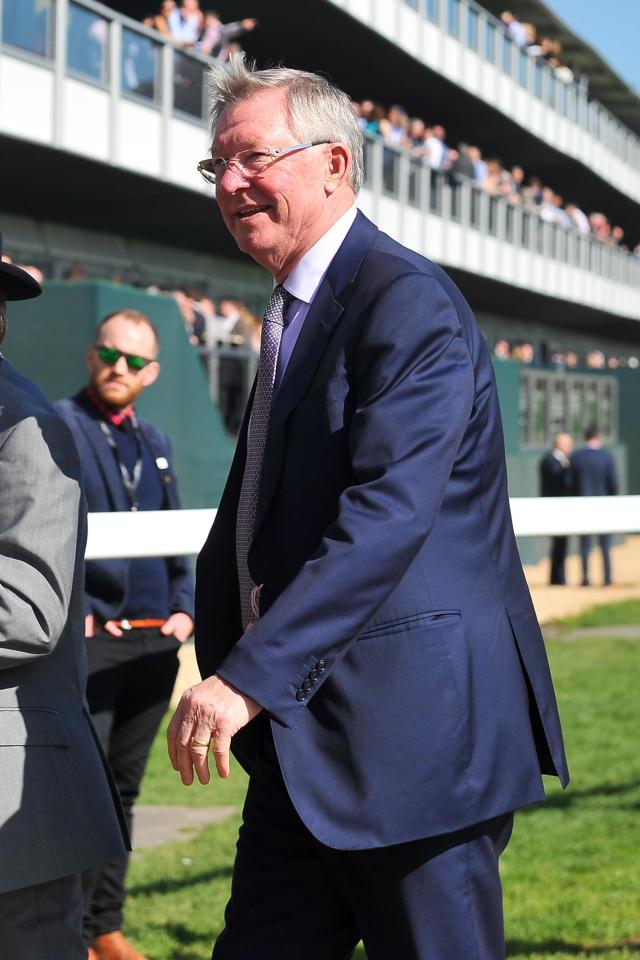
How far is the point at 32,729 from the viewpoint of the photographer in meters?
2.56

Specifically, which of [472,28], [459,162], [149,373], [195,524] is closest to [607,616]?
[149,373]

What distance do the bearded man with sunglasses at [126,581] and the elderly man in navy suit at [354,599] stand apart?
1917mm

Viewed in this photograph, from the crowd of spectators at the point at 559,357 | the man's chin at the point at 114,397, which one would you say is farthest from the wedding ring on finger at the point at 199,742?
the crowd of spectators at the point at 559,357

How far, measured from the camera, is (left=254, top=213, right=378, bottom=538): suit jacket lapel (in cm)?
243

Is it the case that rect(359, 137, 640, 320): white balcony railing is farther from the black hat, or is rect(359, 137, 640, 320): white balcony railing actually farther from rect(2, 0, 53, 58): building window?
the black hat

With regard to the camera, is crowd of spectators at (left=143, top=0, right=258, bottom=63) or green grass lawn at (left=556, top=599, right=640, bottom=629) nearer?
green grass lawn at (left=556, top=599, right=640, bottom=629)

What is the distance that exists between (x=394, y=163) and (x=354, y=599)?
2535cm

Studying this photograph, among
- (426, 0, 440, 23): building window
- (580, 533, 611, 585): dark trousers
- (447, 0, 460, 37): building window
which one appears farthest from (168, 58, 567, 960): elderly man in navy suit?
(447, 0, 460, 37): building window

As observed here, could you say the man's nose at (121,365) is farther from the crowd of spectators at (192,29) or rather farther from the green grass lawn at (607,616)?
the crowd of spectators at (192,29)

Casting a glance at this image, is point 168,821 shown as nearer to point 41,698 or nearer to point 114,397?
point 114,397

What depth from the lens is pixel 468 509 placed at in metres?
2.41

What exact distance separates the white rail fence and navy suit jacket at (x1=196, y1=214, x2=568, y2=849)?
3.34ft

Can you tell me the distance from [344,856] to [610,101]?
166 ft

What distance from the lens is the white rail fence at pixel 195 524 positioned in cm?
341
